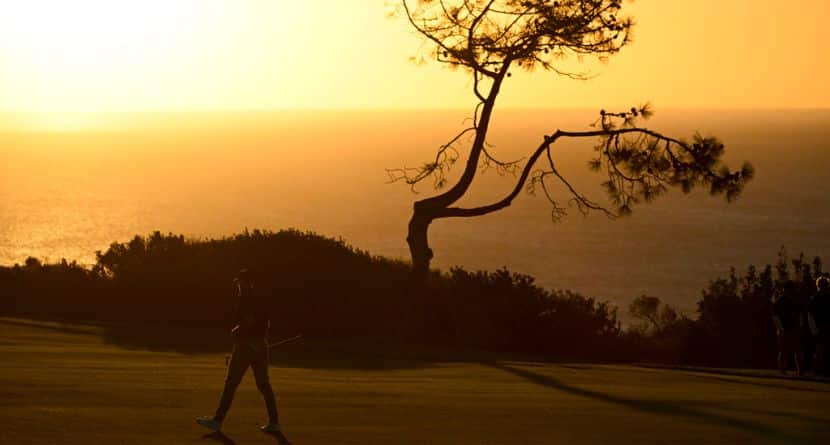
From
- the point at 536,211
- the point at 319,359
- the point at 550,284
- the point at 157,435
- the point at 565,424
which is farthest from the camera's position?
the point at 536,211

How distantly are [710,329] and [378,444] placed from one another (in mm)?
18374

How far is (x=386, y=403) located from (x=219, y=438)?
3410 mm

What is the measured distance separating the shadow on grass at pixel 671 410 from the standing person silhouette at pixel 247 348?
5.58 m

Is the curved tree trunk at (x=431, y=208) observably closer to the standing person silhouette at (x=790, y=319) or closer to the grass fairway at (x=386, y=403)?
the grass fairway at (x=386, y=403)

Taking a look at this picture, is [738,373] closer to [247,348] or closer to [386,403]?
[386,403]

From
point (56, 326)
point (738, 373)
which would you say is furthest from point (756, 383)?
point (56, 326)

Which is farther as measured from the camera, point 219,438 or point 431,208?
point 431,208

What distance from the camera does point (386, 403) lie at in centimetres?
1652

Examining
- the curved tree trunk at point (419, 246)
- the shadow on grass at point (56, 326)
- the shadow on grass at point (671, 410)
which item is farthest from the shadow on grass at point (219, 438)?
the curved tree trunk at point (419, 246)

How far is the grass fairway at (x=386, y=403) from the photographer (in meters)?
14.1

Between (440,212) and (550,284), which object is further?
(550,284)

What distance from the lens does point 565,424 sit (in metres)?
15.7

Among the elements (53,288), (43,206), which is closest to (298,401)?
(53,288)

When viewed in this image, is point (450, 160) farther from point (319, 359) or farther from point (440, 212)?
point (319, 359)
